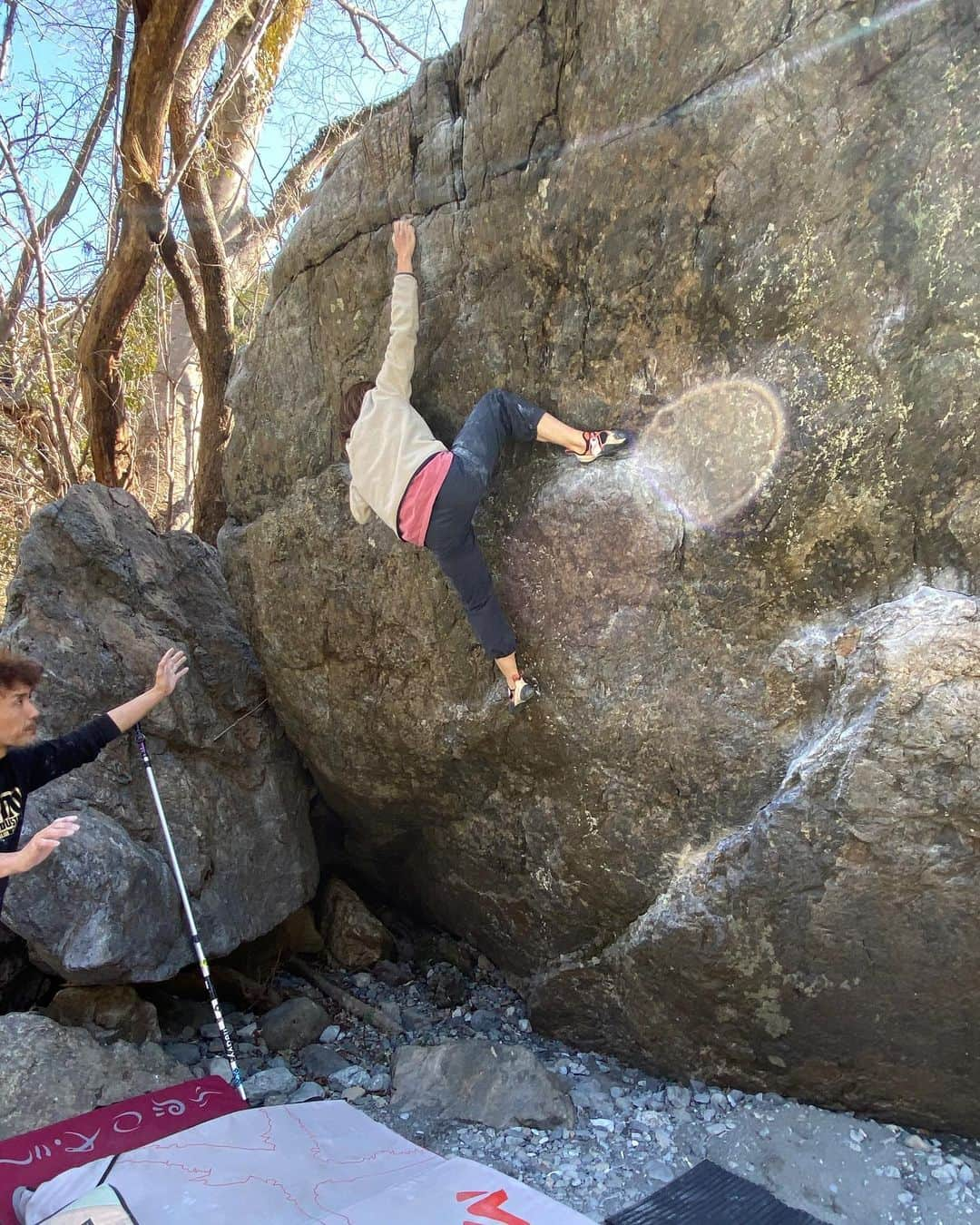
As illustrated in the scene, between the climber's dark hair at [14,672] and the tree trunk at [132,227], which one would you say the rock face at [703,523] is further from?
the tree trunk at [132,227]

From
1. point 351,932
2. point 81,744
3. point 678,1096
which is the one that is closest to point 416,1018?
point 351,932

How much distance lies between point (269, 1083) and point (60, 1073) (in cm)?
89

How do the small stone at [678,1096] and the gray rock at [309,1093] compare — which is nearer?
the small stone at [678,1096]

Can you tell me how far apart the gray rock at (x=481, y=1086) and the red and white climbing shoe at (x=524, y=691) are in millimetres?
1461

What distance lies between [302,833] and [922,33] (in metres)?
4.69

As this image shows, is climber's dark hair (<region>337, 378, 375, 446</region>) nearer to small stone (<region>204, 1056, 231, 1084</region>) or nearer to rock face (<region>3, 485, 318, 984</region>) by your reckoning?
rock face (<region>3, 485, 318, 984</region>)

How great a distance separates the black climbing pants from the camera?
363 centimetres

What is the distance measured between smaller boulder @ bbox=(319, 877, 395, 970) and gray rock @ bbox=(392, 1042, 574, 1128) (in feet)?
4.69

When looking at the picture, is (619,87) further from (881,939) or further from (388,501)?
(881,939)

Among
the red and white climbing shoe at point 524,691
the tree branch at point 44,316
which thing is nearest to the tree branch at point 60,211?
the tree branch at point 44,316

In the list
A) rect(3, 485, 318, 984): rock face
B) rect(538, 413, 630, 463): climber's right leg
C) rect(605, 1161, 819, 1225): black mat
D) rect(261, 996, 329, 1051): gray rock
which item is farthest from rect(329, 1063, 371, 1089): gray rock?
rect(538, 413, 630, 463): climber's right leg

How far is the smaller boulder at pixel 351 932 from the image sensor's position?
5.27 meters

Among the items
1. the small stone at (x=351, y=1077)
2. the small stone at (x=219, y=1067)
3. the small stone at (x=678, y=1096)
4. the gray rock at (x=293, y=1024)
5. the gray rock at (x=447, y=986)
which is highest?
the small stone at (x=219, y=1067)

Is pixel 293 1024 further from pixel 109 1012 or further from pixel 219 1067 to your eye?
pixel 109 1012
